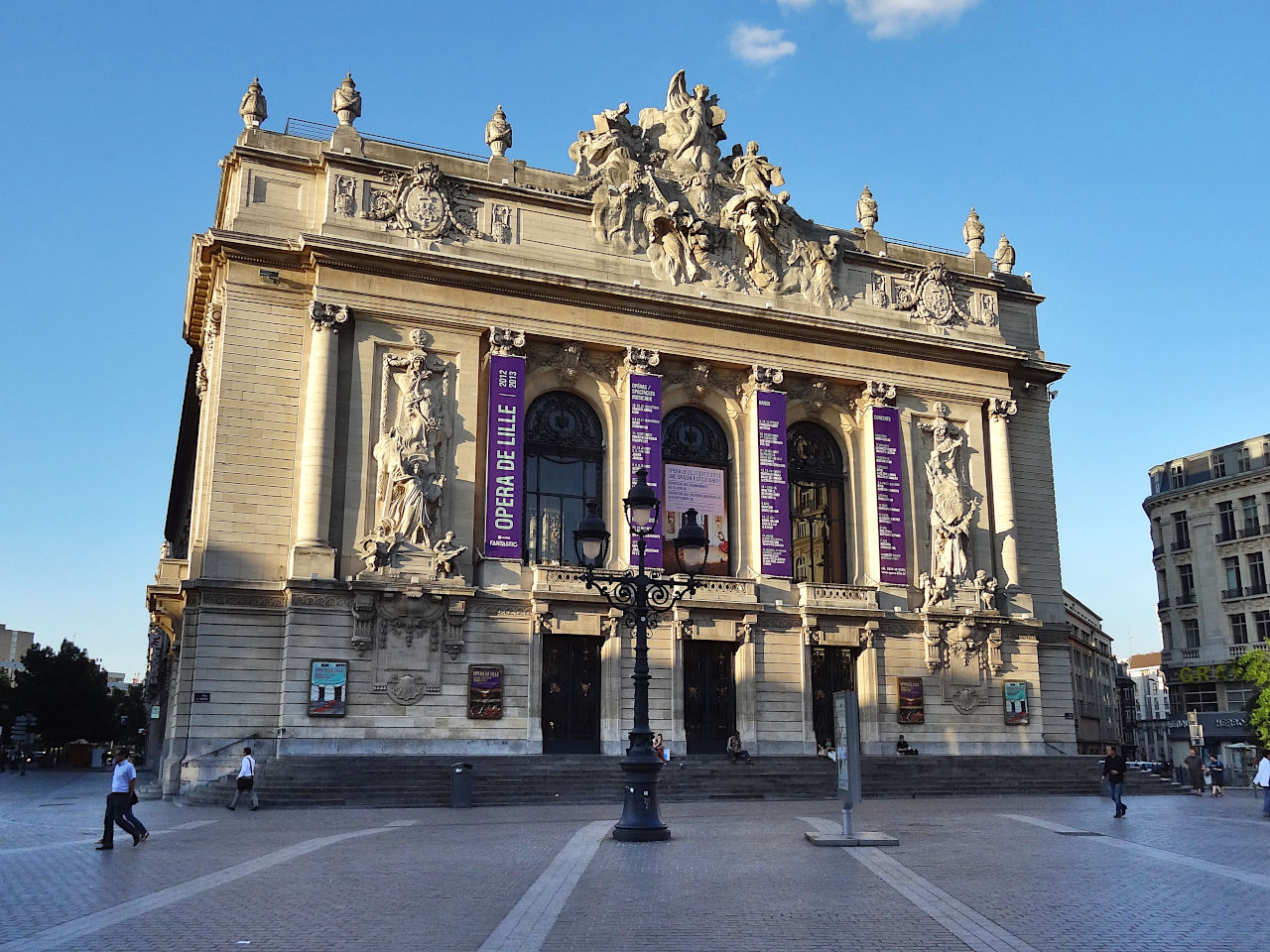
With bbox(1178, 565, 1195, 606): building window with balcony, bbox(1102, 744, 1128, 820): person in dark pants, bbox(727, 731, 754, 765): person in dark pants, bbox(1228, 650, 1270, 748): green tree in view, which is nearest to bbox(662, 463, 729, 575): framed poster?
bbox(727, 731, 754, 765): person in dark pants

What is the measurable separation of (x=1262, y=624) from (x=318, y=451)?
51.2m

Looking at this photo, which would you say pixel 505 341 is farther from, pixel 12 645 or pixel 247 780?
pixel 12 645

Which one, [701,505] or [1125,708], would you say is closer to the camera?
[701,505]

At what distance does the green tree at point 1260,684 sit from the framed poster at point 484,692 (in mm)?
37258

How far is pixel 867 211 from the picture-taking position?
4412 cm

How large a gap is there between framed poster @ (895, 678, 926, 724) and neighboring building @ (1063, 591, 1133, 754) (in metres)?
42.4

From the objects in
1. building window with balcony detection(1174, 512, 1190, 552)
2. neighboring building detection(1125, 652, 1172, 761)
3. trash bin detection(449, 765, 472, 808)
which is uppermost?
building window with balcony detection(1174, 512, 1190, 552)

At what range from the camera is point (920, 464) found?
4097 cm

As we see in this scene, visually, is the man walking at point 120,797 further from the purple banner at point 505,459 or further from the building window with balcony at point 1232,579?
the building window with balcony at point 1232,579

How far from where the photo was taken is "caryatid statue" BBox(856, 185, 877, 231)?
44031mm

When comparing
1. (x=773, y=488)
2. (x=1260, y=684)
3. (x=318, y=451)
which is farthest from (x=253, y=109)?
(x=1260, y=684)

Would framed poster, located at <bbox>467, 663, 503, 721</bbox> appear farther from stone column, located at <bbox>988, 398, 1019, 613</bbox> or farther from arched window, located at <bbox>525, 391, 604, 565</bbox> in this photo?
stone column, located at <bbox>988, 398, 1019, 613</bbox>

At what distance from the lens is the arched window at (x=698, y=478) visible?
123 feet

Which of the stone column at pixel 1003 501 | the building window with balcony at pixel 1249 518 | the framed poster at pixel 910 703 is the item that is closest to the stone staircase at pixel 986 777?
the framed poster at pixel 910 703
